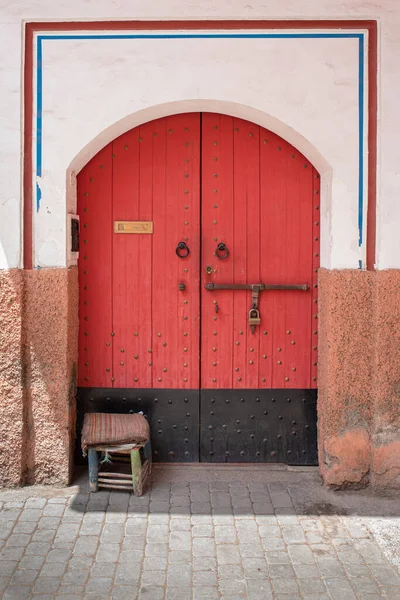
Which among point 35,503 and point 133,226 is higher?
point 133,226

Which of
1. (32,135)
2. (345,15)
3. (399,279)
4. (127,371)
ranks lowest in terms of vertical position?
(127,371)

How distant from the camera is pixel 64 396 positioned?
4305 mm

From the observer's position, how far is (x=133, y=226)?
450 cm

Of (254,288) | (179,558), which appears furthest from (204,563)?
(254,288)

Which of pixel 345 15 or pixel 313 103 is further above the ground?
pixel 345 15

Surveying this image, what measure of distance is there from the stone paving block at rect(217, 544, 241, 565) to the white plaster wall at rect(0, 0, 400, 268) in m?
1.85

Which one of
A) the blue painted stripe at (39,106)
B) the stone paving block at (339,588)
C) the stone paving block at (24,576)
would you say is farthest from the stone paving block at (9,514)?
the blue painted stripe at (39,106)

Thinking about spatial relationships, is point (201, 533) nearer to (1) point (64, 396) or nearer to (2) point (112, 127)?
(1) point (64, 396)

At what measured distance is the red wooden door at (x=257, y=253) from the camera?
A: 4484 millimetres

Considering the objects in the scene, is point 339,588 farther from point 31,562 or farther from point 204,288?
point 204,288

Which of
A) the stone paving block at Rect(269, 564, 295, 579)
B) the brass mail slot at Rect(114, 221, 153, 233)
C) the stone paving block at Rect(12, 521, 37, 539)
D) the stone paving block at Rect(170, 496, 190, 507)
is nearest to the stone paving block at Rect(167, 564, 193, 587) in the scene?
the stone paving block at Rect(269, 564, 295, 579)

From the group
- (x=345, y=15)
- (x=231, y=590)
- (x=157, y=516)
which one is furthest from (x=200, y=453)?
(x=345, y=15)

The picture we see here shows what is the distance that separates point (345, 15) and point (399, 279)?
5.20 feet

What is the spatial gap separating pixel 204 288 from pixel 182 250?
280 mm
